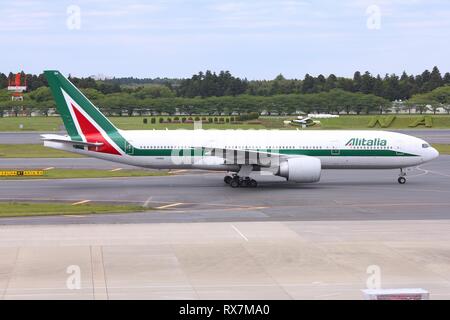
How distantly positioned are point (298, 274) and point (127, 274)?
15.8ft

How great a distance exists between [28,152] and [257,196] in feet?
119

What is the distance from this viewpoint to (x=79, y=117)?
45188 mm

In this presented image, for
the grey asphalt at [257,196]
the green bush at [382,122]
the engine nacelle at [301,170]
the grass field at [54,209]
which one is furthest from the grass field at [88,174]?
the green bush at [382,122]

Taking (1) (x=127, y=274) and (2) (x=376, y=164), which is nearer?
(1) (x=127, y=274)

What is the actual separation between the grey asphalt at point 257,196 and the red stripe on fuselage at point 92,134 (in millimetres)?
2160

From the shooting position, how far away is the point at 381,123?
113m

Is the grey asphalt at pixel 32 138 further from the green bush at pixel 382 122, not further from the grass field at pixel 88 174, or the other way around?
the grass field at pixel 88 174

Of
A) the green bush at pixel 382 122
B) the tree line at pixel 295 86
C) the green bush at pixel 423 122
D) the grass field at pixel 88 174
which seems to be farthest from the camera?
the tree line at pixel 295 86

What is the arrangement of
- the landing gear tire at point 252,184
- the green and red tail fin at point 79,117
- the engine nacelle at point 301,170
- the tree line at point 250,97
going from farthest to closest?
the tree line at point 250,97 < the landing gear tire at point 252,184 < the green and red tail fin at point 79,117 < the engine nacelle at point 301,170

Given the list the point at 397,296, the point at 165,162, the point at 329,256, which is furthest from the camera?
the point at 165,162

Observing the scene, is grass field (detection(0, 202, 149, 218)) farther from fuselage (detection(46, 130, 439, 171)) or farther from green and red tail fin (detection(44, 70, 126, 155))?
fuselage (detection(46, 130, 439, 171))

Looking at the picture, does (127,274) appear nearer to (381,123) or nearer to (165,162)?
(165,162)

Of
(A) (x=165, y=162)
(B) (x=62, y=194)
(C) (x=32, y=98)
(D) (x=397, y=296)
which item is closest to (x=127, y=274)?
(D) (x=397, y=296)

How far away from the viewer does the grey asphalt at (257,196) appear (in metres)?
32.9
